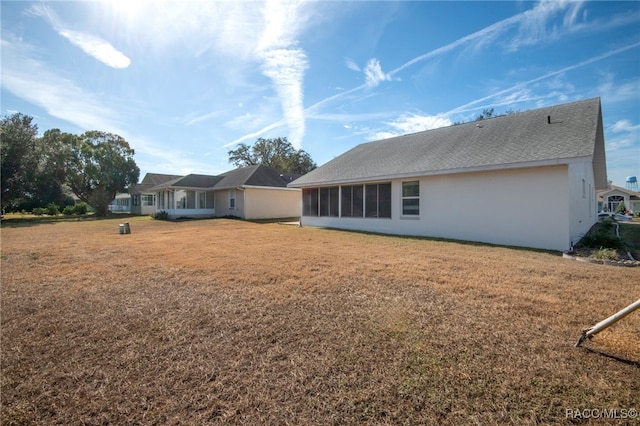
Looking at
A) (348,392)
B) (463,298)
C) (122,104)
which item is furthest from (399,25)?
(122,104)

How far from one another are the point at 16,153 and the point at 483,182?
34308mm

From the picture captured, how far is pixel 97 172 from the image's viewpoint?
31.2 metres

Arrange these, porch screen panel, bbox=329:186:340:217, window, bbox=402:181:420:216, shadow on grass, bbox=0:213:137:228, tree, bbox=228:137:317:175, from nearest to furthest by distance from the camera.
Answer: window, bbox=402:181:420:216
porch screen panel, bbox=329:186:340:217
shadow on grass, bbox=0:213:137:228
tree, bbox=228:137:317:175

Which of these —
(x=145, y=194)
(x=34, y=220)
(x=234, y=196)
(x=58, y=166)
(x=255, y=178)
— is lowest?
(x=34, y=220)

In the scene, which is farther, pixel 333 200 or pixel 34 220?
pixel 34 220

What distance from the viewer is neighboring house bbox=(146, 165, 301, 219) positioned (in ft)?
76.9

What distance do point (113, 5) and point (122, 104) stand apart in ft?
23.9

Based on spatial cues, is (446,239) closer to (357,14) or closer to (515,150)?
(515,150)

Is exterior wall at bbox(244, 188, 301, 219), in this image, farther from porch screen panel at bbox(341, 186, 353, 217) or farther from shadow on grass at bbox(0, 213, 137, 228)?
shadow on grass at bbox(0, 213, 137, 228)

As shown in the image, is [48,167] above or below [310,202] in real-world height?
above

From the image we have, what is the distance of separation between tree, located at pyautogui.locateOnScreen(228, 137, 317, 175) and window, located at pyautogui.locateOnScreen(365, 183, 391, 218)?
100.0ft

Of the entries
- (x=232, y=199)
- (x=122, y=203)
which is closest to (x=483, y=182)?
(x=232, y=199)

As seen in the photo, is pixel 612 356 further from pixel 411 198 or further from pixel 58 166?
pixel 58 166

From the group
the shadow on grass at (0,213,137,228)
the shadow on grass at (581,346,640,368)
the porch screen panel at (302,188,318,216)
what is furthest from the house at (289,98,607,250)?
the shadow on grass at (0,213,137,228)
